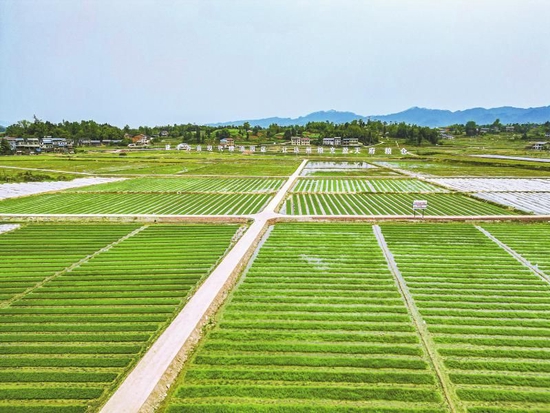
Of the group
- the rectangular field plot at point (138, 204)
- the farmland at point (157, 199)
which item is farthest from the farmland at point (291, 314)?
the farmland at point (157, 199)

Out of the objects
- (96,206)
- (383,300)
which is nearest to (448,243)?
(383,300)

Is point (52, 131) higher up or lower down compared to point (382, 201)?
higher up

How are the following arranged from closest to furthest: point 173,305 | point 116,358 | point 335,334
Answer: point 116,358, point 335,334, point 173,305

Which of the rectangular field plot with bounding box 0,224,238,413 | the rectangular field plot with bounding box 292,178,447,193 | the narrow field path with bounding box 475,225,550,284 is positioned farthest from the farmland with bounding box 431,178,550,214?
the rectangular field plot with bounding box 0,224,238,413

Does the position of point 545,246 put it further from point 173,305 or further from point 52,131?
point 52,131

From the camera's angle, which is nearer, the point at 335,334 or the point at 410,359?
the point at 410,359

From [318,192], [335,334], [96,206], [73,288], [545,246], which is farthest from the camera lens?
[318,192]

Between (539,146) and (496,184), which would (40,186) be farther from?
(539,146)
